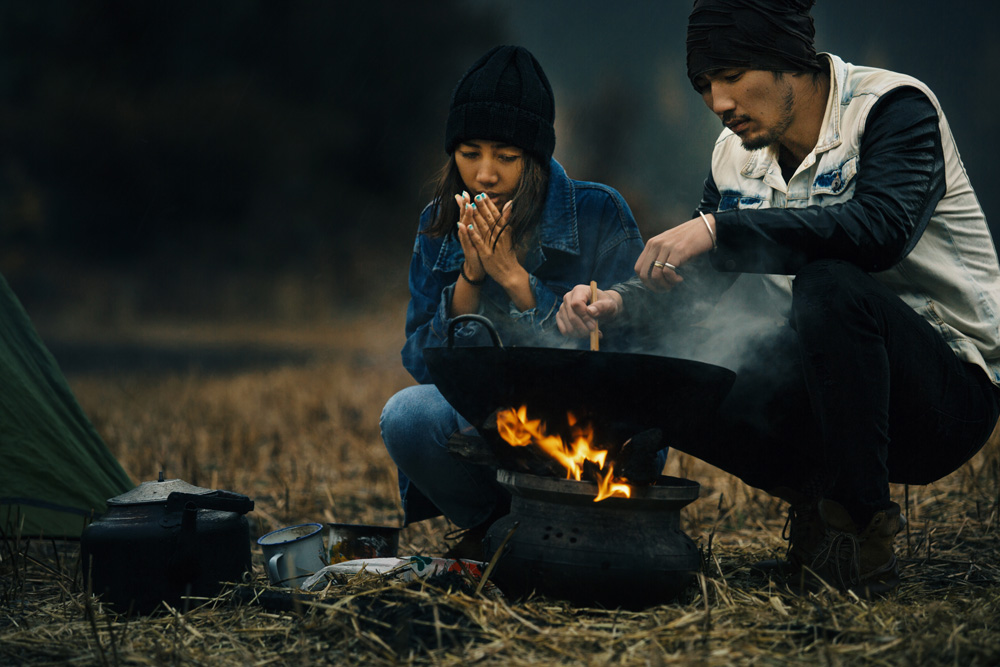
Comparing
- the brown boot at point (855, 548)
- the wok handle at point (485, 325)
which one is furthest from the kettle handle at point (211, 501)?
the brown boot at point (855, 548)

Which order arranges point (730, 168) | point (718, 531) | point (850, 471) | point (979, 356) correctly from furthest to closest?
point (718, 531) → point (730, 168) → point (979, 356) → point (850, 471)

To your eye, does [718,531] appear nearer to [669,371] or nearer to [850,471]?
[850,471]

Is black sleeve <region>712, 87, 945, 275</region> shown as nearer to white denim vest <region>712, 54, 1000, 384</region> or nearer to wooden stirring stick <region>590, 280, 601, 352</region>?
white denim vest <region>712, 54, 1000, 384</region>

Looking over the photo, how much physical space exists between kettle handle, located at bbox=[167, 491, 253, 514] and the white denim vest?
220 centimetres

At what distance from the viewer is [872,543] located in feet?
7.84

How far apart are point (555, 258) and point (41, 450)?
2326 millimetres

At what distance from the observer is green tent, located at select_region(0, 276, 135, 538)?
10.8 ft

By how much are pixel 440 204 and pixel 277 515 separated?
210 centimetres

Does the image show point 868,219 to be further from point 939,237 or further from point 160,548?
point 160,548

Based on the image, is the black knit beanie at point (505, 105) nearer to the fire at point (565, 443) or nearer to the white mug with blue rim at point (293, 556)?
the fire at point (565, 443)

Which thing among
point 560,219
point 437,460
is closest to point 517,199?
point 560,219

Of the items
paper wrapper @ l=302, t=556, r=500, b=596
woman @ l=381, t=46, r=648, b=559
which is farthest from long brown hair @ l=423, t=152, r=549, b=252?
paper wrapper @ l=302, t=556, r=500, b=596

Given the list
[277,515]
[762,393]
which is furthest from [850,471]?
[277,515]

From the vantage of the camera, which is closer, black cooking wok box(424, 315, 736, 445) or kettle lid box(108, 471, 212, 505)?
black cooking wok box(424, 315, 736, 445)
